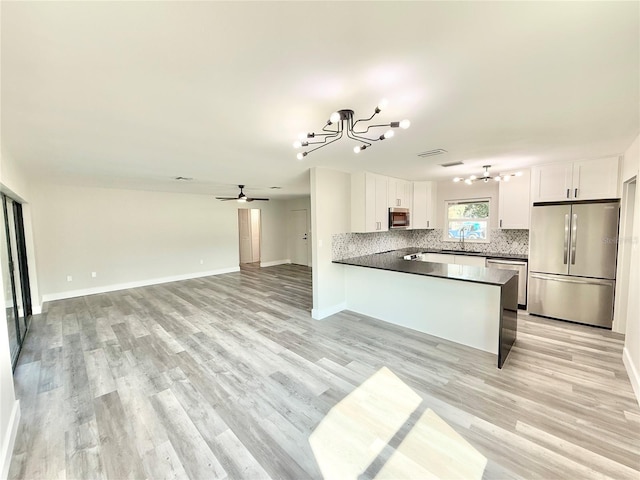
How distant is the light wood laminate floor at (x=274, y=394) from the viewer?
5.70ft

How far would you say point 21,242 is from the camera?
4379 mm

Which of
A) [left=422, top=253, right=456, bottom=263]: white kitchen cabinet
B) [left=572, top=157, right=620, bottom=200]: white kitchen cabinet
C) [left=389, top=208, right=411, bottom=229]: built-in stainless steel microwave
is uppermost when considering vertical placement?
[left=572, top=157, right=620, bottom=200]: white kitchen cabinet

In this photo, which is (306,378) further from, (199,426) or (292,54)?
(292,54)

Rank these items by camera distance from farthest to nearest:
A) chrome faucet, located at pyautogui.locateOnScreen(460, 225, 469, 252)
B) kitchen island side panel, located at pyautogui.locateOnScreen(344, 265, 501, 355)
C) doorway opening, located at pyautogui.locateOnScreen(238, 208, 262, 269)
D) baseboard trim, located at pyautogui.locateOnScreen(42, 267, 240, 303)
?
doorway opening, located at pyautogui.locateOnScreen(238, 208, 262, 269), chrome faucet, located at pyautogui.locateOnScreen(460, 225, 469, 252), baseboard trim, located at pyautogui.locateOnScreen(42, 267, 240, 303), kitchen island side panel, located at pyautogui.locateOnScreen(344, 265, 501, 355)

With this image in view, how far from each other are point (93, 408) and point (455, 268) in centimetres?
430

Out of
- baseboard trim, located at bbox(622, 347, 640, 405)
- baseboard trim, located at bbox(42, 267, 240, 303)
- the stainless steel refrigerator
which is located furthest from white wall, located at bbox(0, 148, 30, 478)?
the stainless steel refrigerator

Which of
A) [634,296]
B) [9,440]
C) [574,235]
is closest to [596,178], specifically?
[574,235]

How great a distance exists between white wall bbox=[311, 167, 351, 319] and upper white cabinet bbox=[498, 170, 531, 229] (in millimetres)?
2804

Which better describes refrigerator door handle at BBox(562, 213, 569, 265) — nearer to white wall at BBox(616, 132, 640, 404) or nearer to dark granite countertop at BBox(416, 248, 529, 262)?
dark granite countertop at BBox(416, 248, 529, 262)

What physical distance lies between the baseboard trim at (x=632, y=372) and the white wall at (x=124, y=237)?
8154 mm

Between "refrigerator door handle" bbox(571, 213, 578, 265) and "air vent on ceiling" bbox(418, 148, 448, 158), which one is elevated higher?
"air vent on ceiling" bbox(418, 148, 448, 158)

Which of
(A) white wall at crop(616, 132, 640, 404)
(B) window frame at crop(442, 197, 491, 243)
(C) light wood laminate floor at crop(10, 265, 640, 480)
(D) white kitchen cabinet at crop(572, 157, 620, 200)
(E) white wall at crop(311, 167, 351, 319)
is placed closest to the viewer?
(C) light wood laminate floor at crop(10, 265, 640, 480)

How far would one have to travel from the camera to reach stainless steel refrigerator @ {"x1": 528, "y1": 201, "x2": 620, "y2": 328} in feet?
12.2

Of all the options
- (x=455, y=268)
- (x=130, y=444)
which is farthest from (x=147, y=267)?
(x=455, y=268)
